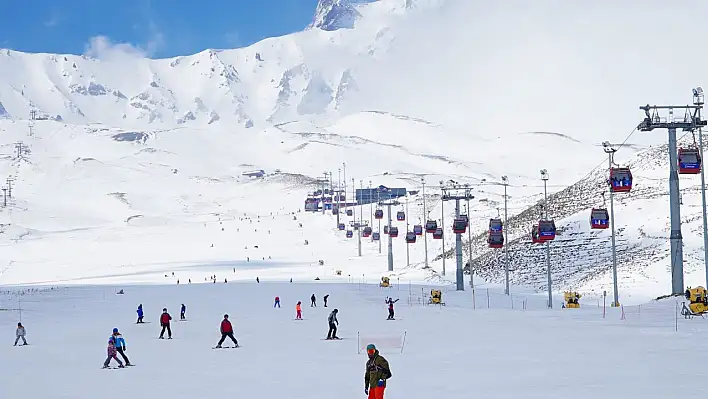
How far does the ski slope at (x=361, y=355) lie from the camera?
2369cm

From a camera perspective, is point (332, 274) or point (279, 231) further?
point (279, 231)

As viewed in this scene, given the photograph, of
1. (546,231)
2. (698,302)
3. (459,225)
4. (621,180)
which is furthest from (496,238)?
(698,302)

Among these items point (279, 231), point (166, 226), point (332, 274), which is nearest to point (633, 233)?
point (332, 274)

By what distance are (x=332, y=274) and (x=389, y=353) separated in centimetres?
7238

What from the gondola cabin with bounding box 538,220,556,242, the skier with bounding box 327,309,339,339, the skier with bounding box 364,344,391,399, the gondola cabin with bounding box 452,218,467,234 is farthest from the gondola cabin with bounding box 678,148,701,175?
the skier with bounding box 364,344,391,399

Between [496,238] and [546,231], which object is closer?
[546,231]

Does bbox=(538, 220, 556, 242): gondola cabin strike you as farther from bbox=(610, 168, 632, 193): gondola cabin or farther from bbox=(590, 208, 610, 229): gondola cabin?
bbox=(610, 168, 632, 193): gondola cabin

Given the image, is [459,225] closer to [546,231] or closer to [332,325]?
[546,231]

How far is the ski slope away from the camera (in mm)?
23688

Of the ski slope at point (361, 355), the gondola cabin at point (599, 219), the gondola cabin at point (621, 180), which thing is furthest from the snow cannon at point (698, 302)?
the gondola cabin at point (599, 219)

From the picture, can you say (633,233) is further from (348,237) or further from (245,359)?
(348,237)

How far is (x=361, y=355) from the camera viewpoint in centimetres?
3166

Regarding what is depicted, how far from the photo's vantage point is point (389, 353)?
31.7 metres

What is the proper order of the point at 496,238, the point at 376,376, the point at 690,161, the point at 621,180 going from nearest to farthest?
the point at 376,376
the point at 690,161
the point at 621,180
the point at 496,238
